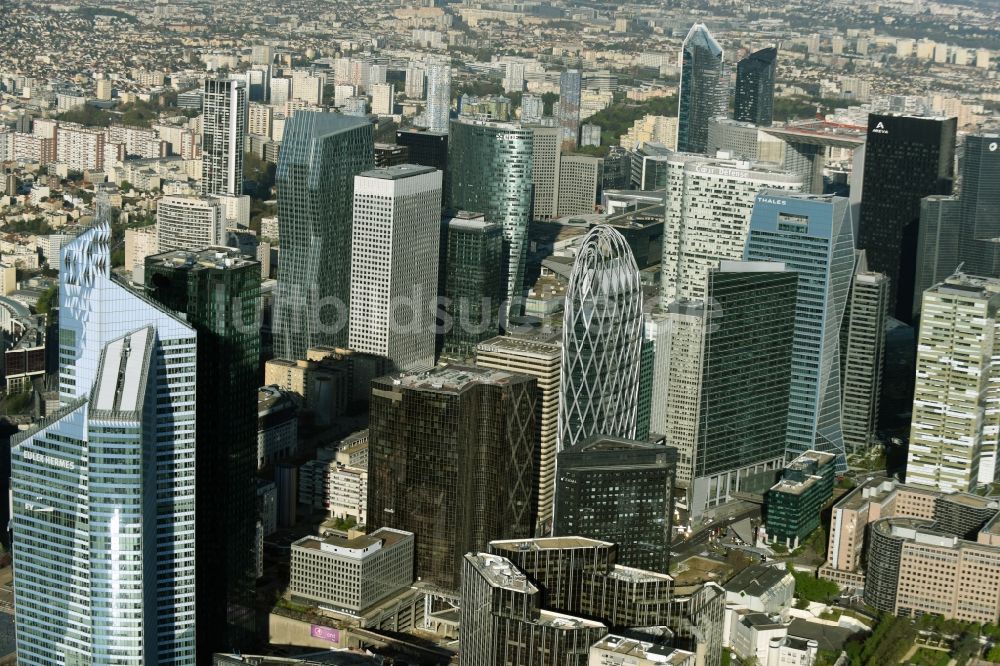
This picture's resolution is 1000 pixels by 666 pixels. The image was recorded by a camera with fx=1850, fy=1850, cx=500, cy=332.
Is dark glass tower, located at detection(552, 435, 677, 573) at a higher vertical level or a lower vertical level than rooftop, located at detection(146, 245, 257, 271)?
lower

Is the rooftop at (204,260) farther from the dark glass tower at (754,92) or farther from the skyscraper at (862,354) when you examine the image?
the dark glass tower at (754,92)

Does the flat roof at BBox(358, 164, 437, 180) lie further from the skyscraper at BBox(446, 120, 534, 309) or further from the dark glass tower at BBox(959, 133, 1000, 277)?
the dark glass tower at BBox(959, 133, 1000, 277)

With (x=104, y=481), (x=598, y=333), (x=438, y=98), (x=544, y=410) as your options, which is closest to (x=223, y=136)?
(x=438, y=98)

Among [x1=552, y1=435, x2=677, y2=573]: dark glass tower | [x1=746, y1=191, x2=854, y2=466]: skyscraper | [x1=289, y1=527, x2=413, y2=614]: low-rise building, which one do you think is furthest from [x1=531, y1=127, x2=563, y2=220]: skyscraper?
[x1=552, y1=435, x2=677, y2=573]: dark glass tower

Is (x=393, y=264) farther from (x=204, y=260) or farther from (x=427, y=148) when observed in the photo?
(x=204, y=260)

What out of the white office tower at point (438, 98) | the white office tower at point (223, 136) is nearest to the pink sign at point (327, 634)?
the white office tower at point (223, 136)
